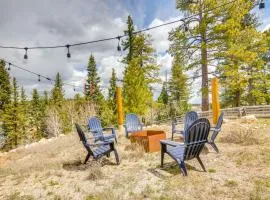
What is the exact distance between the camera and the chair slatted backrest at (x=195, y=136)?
4.38 m

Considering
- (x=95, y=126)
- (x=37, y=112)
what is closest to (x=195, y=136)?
(x=95, y=126)

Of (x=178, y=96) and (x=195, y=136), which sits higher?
(x=178, y=96)

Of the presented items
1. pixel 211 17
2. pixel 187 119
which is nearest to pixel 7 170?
pixel 187 119

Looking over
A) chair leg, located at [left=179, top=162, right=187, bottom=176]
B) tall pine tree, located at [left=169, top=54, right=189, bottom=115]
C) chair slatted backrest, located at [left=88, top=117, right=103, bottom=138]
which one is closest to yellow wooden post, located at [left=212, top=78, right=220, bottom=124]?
chair slatted backrest, located at [left=88, top=117, right=103, bottom=138]

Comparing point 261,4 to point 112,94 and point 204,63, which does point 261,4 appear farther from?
point 112,94

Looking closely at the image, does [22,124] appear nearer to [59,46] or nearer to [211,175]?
[59,46]

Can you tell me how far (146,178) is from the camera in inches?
175

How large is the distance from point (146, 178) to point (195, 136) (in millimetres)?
1120

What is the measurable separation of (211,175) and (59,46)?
5.53 meters

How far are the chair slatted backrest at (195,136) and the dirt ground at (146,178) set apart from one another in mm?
376

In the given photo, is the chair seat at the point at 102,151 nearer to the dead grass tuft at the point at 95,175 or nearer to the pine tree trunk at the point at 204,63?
the dead grass tuft at the point at 95,175

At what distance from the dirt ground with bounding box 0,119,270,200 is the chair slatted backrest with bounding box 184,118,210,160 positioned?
1.23 ft

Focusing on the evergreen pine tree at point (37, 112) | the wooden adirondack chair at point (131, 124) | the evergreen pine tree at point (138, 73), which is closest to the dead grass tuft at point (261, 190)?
the wooden adirondack chair at point (131, 124)

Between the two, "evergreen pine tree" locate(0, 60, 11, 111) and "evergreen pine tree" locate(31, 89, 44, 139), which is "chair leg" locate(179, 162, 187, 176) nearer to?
"evergreen pine tree" locate(0, 60, 11, 111)
